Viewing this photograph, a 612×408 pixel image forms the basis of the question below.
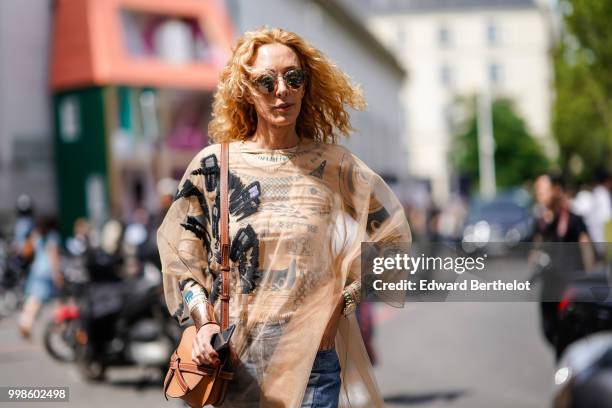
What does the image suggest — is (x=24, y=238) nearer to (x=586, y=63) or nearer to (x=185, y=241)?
(x=586, y=63)

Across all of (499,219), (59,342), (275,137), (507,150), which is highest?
(275,137)

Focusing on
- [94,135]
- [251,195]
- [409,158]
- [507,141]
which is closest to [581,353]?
[251,195]

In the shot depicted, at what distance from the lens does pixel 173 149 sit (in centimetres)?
3397

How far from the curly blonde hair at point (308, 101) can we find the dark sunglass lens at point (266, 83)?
49 millimetres

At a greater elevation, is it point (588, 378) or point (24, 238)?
point (588, 378)

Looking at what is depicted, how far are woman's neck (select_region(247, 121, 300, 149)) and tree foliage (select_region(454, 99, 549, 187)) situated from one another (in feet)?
235

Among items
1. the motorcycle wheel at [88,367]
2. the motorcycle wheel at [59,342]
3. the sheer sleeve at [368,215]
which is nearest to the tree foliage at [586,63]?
the motorcycle wheel at [59,342]

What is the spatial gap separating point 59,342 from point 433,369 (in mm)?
3691

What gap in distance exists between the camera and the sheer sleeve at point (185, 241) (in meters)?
3.37

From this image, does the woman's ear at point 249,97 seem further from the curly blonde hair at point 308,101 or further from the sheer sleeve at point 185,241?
the sheer sleeve at point 185,241

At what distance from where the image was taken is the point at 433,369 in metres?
10.1

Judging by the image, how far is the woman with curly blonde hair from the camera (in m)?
3.23

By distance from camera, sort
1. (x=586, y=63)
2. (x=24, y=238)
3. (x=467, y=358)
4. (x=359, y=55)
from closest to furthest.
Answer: (x=467, y=358)
(x=24, y=238)
(x=586, y=63)
(x=359, y=55)

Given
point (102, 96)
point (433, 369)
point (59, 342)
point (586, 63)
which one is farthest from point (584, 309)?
point (102, 96)
